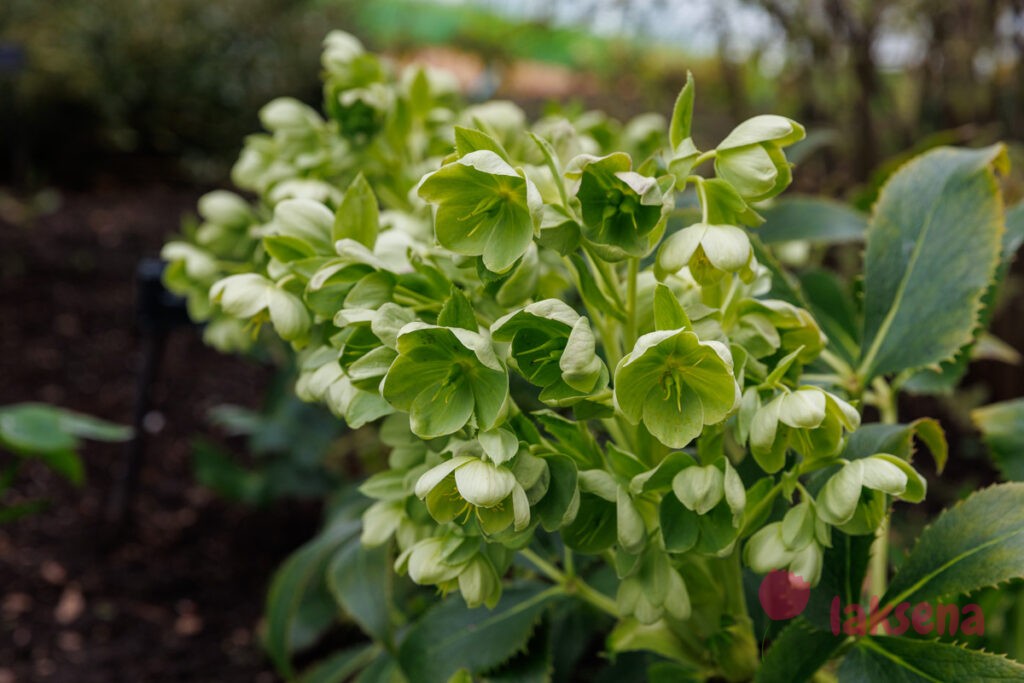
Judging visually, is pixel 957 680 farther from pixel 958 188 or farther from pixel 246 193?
pixel 246 193

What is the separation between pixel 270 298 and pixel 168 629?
0.93 metres

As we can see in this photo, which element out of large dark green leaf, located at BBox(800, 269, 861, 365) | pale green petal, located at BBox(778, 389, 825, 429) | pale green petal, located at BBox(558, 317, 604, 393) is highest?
pale green petal, located at BBox(558, 317, 604, 393)

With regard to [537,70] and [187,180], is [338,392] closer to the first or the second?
[187,180]

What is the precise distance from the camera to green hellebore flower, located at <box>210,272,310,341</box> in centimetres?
54

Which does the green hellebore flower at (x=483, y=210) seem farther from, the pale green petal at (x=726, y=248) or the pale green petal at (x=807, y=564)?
the pale green petal at (x=807, y=564)

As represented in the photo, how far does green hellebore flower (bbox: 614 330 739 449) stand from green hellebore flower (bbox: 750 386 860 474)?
1.3 inches

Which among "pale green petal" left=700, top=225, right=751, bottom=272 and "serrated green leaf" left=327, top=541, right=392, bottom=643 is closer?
"pale green petal" left=700, top=225, right=751, bottom=272

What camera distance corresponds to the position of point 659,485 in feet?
1.61

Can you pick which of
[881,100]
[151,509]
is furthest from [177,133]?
[881,100]

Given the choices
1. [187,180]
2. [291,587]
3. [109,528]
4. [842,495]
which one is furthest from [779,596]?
[187,180]

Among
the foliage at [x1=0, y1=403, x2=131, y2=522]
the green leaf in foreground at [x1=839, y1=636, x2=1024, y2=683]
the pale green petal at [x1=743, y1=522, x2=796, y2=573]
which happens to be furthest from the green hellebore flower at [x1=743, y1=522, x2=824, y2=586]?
the foliage at [x1=0, y1=403, x2=131, y2=522]

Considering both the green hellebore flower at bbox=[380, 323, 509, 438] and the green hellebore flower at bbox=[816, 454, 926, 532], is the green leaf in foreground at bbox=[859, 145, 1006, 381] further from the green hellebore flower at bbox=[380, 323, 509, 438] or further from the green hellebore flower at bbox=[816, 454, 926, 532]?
the green hellebore flower at bbox=[380, 323, 509, 438]

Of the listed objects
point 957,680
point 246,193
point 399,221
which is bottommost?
point 246,193

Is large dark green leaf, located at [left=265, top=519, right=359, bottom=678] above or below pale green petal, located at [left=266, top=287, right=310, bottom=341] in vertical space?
below
